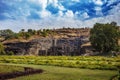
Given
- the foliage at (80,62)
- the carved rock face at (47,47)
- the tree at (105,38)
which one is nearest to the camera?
the foliage at (80,62)

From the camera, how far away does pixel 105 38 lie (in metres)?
68.5

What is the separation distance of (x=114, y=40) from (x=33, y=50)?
23434mm

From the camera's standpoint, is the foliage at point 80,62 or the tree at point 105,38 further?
the tree at point 105,38

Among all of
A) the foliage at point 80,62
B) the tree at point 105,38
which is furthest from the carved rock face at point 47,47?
the foliage at point 80,62

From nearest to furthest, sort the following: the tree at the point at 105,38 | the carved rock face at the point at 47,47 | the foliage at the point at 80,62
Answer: the foliage at the point at 80,62
the tree at the point at 105,38
the carved rock face at the point at 47,47

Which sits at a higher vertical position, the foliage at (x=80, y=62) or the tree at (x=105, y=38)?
the tree at (x=105, y=38)

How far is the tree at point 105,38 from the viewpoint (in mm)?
68231

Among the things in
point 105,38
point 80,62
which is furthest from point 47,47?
point 80,62

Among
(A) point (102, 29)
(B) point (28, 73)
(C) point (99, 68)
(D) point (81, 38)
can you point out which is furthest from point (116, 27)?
(B) point (28, 73)

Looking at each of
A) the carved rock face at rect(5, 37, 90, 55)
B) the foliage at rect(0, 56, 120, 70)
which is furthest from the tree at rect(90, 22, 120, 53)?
the foliage at rect(0, 56, 120, 70)

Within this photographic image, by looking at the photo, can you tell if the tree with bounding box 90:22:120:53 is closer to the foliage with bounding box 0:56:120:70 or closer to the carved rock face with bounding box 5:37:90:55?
the carved rock face with bounding box 5:37:90:55

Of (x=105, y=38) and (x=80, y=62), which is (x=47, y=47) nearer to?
(x=105, y=38)

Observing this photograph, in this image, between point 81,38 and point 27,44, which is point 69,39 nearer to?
point 81,38

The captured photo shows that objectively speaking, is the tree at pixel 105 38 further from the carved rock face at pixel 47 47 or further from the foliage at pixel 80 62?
the foliage at pixel 80 62
